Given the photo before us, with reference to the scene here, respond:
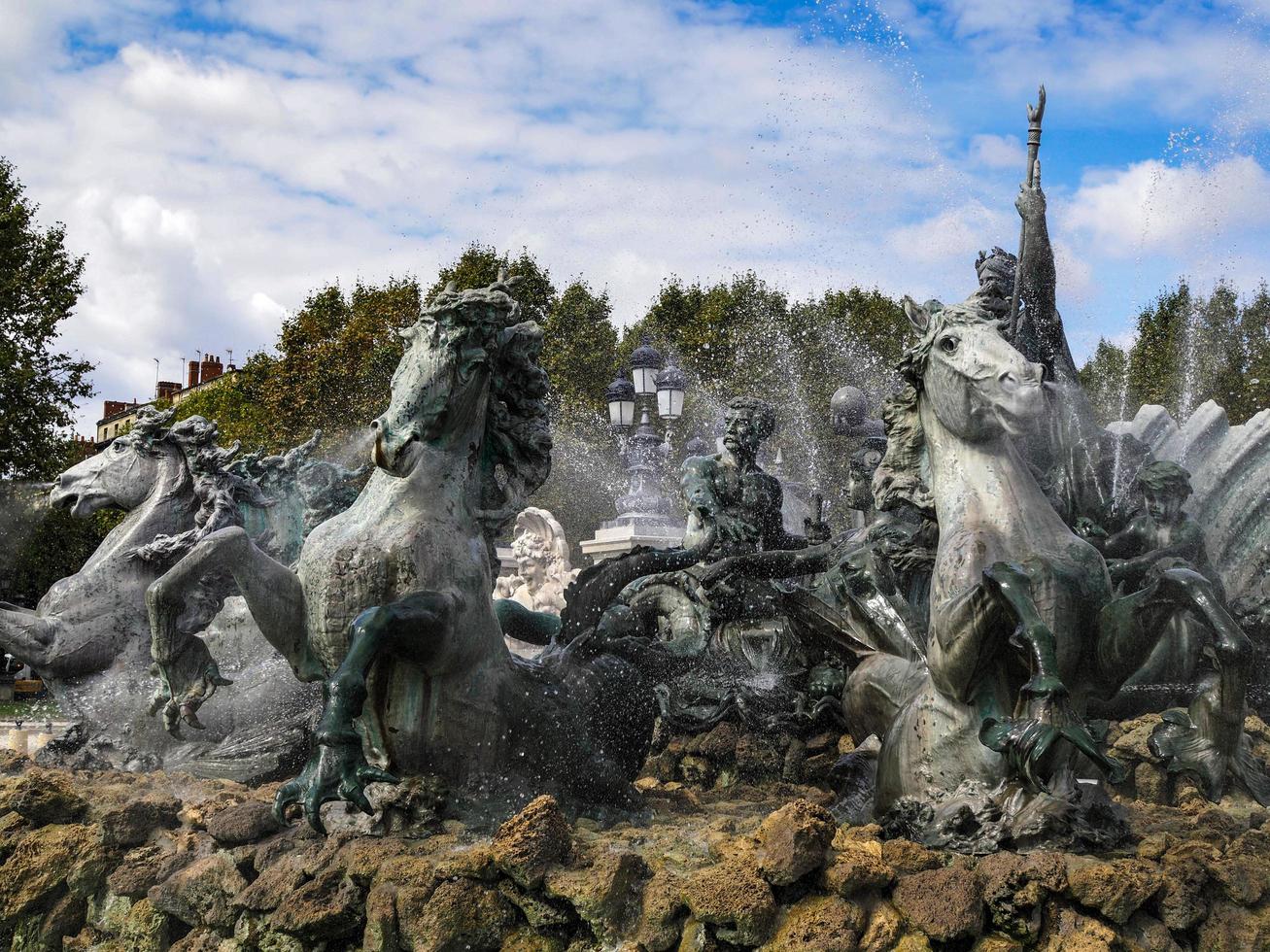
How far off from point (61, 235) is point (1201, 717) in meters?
23.3

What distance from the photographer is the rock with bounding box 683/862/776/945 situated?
3234mm

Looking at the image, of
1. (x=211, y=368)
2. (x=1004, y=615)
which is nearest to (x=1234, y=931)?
(x=1004, y=615)

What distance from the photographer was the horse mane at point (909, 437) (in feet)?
14.6

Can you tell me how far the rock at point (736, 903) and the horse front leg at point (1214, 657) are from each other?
1365 mm

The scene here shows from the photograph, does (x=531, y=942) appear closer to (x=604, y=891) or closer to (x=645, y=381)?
(x=604, y=891)

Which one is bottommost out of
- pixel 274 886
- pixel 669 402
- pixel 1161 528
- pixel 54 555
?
pixel 274 886

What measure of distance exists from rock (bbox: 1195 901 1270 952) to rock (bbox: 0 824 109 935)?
3.11 m

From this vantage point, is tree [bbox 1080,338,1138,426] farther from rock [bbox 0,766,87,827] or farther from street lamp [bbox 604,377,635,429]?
rock [bbox 0,766,87,827]

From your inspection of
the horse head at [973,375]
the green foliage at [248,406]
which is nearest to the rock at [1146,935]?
the horse head at [973,375]

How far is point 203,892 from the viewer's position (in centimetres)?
393

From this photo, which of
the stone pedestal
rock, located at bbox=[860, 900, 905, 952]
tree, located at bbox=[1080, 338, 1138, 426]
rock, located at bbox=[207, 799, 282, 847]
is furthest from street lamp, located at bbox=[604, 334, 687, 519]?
rock, located at bbox=[860, 900, 905, 952]

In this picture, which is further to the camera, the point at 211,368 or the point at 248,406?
the point at 211,368

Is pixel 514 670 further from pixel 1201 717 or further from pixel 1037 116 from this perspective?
pixel 1037 116

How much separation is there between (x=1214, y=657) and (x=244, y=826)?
2.77 m
